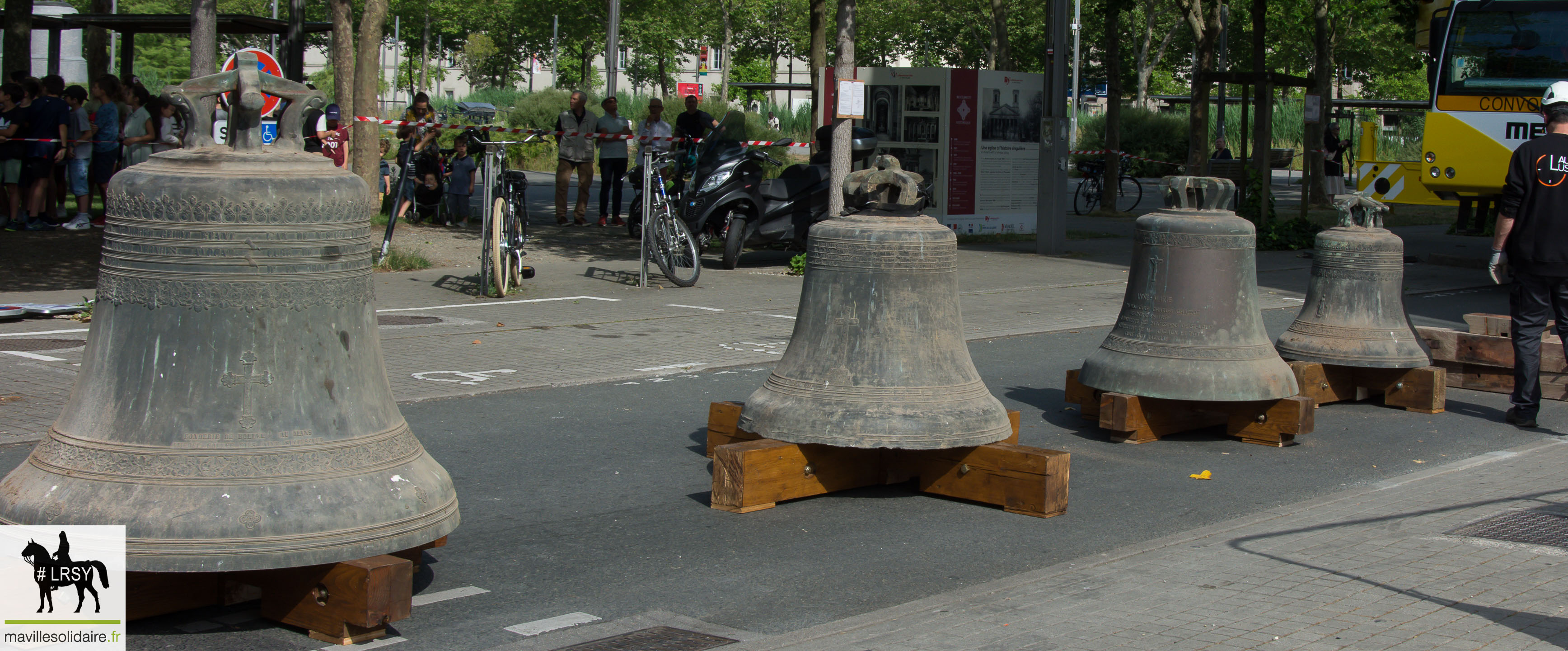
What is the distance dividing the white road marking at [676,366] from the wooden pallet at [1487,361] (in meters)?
A: 4.75

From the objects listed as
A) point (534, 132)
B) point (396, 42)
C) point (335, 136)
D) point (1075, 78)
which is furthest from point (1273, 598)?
point (396, 42)

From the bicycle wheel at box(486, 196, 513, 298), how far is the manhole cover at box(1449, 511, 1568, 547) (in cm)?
914

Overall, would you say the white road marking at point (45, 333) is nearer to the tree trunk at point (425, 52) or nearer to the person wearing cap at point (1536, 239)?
the person wearing cap at point (1536, 239)

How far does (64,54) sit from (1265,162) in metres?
26.8

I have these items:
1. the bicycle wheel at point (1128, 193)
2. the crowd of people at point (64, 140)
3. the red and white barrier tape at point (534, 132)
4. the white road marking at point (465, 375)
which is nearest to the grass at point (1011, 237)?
the red and white barrier tape at point (534, 132)

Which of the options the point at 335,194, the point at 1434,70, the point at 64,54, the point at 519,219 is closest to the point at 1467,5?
the point at 1434,70

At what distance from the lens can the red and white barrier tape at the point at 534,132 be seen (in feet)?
50.2

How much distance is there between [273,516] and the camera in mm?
3943

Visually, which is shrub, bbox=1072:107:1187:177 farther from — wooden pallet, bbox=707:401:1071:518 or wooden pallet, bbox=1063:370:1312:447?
wooden pallet, bbox=707:401:1071:518

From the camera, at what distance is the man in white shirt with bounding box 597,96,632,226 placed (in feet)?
64.7

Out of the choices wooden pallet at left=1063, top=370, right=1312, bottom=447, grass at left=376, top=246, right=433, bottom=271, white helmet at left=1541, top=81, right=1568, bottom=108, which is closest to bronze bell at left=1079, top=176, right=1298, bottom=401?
wooden pallet at left=1063, top=370, right=1312, bottom=447

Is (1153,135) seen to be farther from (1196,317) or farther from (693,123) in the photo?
(1196,317)

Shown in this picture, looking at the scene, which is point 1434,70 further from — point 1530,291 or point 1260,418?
point 1260,418

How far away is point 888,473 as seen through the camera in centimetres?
623
